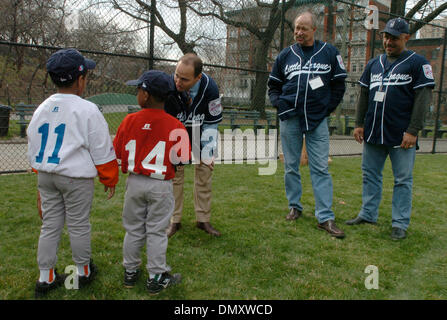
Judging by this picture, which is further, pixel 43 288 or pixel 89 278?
Result: pixel 89 278

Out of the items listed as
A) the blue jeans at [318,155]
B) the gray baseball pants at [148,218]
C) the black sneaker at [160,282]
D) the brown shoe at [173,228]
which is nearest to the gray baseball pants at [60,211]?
the gray baseball pants at [148,218]

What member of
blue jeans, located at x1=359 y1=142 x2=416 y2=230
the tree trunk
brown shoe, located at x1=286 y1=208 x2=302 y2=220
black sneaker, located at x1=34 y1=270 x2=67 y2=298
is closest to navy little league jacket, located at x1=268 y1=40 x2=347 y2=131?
blue jeans, located at x1=359 y1=142 x2=416 y2=230

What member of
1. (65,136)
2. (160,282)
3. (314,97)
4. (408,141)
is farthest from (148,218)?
(408,141)

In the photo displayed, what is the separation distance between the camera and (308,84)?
349 centimetres

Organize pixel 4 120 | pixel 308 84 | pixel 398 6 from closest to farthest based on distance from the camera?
pixel 308 84 < pixel 4 120 < pixel 398 6

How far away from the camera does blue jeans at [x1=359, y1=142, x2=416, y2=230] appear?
3.42 m

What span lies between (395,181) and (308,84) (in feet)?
4.18

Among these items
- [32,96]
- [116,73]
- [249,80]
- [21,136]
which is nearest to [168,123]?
[116,73]

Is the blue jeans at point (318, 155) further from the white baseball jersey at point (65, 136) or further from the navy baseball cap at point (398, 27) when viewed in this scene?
the white baseball jersey at point (65, 136)

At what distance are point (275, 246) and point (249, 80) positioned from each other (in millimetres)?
5180

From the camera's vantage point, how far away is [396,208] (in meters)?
3.48

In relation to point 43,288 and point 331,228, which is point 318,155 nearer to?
point 331,228
